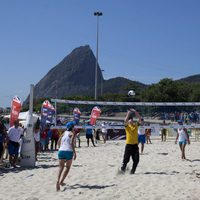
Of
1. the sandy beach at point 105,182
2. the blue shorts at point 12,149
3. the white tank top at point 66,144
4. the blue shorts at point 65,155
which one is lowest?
the sandy beach at point 105,182

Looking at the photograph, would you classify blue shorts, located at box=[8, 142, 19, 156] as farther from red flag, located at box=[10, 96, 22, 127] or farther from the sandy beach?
red flag, located at box=[10, 96, 22, 127]

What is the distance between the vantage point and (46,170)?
9547 millimetres

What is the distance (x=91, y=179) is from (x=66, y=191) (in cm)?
126

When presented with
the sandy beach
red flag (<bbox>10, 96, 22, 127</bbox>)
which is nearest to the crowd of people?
the sandy beach

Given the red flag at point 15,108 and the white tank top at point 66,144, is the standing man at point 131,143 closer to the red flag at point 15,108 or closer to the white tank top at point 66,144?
the white tank top at point 66,144

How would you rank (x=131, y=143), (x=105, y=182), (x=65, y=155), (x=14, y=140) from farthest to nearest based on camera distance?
(x=14, y=140)
(x=131, y=143)
(x=105, y=182)
(x=65, y=155)

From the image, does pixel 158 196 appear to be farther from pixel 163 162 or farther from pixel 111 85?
pixel 111 85

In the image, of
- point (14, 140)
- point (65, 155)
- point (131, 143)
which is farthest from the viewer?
point (14, 140)

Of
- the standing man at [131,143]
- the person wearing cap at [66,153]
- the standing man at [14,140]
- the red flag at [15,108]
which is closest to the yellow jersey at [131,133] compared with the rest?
the standing man at [131,143]

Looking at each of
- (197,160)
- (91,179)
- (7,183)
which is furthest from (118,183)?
(197,160)

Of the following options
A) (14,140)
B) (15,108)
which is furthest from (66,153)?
(15,108)

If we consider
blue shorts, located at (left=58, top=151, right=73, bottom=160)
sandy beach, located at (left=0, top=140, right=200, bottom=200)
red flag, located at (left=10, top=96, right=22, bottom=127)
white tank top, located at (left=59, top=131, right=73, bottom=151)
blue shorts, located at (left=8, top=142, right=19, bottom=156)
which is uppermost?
red flag, located at (left=10, top=96, right=22, bottom=127)

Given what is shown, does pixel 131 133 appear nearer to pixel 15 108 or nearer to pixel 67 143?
pixel 67 143

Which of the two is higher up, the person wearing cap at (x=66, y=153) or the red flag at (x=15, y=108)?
the red flag at (x=15, y=108)
